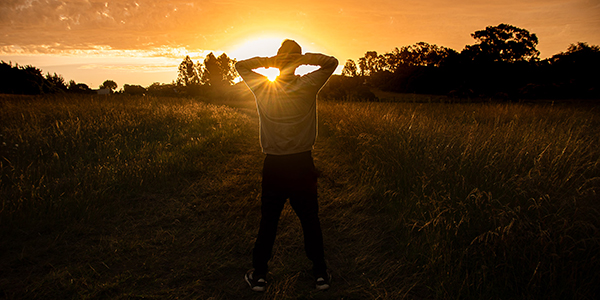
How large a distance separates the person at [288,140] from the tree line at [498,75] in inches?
723

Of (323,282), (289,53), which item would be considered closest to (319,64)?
(289,53)

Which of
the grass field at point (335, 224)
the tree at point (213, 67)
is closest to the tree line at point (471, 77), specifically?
the grass field at point (335, 224)

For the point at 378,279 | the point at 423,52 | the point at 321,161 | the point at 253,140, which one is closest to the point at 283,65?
the point at 378,279

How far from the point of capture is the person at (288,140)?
8.73ft

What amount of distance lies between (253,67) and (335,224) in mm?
2547

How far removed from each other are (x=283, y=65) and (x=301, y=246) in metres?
2.19

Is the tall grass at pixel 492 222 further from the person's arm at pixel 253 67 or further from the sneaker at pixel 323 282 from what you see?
the person's arm at pixel 253 67

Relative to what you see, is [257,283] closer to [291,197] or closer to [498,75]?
[291,197]

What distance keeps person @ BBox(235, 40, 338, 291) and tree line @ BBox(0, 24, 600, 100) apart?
13.5 m

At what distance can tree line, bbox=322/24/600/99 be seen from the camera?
1952cm

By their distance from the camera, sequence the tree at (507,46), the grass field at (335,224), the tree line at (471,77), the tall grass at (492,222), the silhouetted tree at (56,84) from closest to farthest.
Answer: the tall grass at (492,222)
the grass field at (335,224)
the silhouetted tree at (56,84)
the tree line at (471,77)
the tree at (507,46)

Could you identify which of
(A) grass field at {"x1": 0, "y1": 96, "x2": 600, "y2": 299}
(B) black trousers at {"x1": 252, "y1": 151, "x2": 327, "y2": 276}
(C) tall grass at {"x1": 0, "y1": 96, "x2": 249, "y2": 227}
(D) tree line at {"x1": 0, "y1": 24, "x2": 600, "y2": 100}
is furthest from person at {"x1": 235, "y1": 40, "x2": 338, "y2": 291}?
(D) tree line at {"x1": 0, "y1": 24, "x2": 600, "y2": 100}

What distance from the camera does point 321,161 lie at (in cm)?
758

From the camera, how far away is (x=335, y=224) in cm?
414
